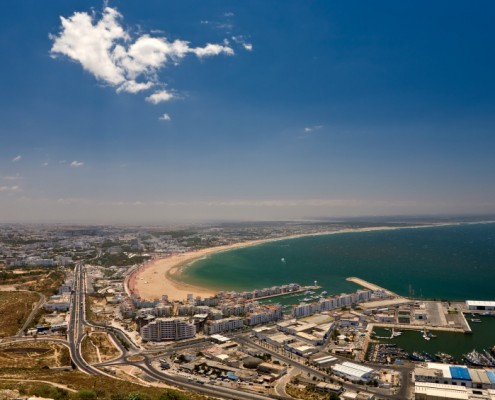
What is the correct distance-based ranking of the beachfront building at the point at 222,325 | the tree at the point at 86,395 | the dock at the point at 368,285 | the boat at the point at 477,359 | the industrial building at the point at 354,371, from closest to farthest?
the tree at the point at 86,395, the industrial building at the point at 354,371, the boat at the point at 477,359, the beachfront building at the point at 222,325, the dock at the point at 368,285

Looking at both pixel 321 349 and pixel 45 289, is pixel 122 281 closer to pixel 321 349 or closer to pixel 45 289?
pixel 45 289

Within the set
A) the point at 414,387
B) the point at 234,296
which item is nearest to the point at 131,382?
the point at 414,387

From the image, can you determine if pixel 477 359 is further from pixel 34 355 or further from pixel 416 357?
pixel 34 355

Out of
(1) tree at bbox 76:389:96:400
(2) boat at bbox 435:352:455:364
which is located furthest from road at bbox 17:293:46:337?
(2) boat at bbox 435:352:455:364

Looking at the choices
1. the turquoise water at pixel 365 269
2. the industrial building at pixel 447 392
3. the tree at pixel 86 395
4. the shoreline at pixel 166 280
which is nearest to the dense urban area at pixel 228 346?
the industrial building at pixel 447 392

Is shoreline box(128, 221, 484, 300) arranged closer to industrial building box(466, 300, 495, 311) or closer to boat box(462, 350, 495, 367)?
industrial building box(466, 300, 495, 311)

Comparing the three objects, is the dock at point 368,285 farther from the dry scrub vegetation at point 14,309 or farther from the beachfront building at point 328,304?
the dry scrub vegetation at point 14,309
